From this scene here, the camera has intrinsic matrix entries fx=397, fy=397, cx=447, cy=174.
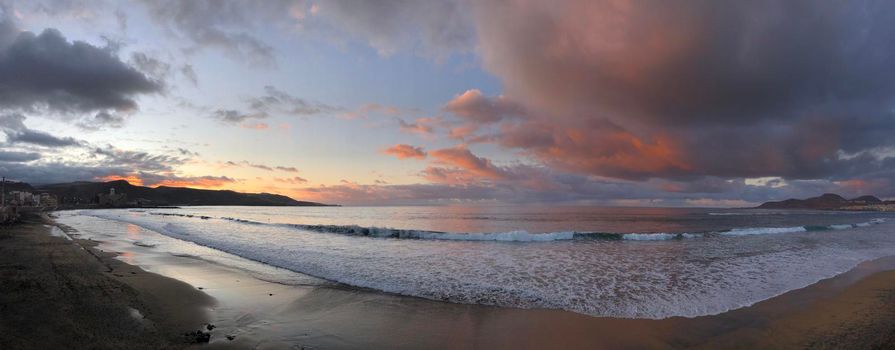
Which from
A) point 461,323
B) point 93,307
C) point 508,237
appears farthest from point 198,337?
point 508,237

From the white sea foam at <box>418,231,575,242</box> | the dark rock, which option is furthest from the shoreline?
the white sea foam at <box>418,231,575,242</box>

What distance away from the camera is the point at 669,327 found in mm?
7879

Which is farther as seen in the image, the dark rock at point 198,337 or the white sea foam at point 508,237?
the white sea foam at point 508,237

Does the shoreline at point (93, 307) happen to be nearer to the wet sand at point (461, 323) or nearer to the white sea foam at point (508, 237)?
the wet sand at point (461, 323)

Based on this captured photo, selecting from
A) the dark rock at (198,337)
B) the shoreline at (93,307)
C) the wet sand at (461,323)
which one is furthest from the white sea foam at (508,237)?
the dark rock at (198,337)

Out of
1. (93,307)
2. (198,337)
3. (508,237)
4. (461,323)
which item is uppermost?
(93,307)

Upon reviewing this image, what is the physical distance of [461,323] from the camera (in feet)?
26.5

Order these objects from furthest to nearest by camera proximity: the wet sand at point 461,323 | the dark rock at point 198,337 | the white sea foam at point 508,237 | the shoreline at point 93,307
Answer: the white sea foam at point 508,237 → the wet sand at point 461,323 → the dark rock at point 198,337 → the shoreline at point 93,307

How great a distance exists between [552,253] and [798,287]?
974 cm

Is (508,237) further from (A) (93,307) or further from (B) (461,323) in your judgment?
(A) (93,307)

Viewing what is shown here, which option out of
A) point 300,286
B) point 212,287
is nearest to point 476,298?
point 300,286

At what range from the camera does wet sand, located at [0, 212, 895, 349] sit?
6.82m

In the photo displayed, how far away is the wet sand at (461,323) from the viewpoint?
269 inches

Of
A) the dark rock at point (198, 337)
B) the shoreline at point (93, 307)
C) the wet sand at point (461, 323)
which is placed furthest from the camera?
the wet sand at point (461, 323)
